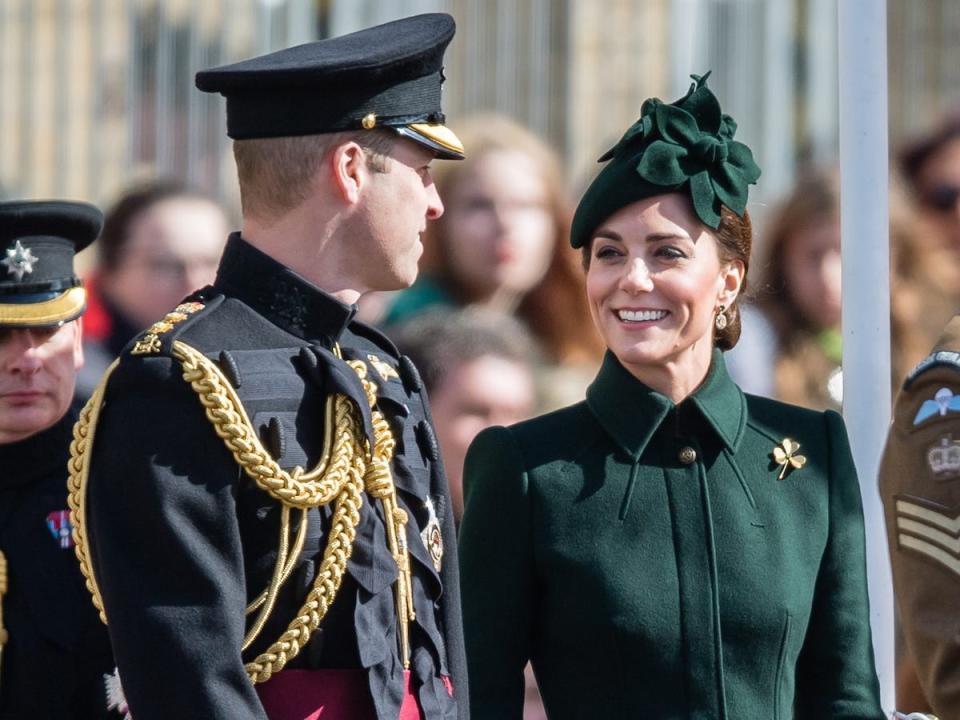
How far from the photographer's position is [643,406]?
12.3 feet

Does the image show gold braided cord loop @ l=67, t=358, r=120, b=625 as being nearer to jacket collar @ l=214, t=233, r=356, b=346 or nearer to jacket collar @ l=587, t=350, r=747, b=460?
jacket collar @ l=214, t=233, r=356, b=346

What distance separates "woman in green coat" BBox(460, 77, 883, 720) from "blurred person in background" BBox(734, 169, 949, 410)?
1915mm

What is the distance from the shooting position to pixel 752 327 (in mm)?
5762

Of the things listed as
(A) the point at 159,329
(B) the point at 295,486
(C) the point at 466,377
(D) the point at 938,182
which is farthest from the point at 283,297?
(D) the point at 938,182

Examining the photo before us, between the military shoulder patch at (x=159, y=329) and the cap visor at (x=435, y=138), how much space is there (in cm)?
41

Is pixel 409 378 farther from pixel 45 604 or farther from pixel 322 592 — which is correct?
pixel 45 604

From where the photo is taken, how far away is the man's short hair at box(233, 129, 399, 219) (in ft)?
10.3

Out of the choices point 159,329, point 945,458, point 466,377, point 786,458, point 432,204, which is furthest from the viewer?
point 466,377

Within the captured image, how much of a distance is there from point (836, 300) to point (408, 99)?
9.15 feet

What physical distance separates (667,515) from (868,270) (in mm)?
691

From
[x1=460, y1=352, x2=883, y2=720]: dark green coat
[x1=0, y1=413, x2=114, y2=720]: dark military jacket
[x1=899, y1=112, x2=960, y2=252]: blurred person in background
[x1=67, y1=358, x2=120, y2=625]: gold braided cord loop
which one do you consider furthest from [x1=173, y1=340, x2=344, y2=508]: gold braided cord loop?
[x1=899, y1=112, x2=960, y2=252]: blurred person in background

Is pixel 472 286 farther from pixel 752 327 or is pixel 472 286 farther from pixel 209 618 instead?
pixel 209 618

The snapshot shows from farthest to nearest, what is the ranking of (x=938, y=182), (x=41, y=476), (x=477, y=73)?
(x=477, y=73), (x=938, y=182), (x=41, y=476)

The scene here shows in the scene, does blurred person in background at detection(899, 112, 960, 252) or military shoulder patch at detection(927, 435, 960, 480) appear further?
blurred person in background at detection(899, 112, 960, 252)
